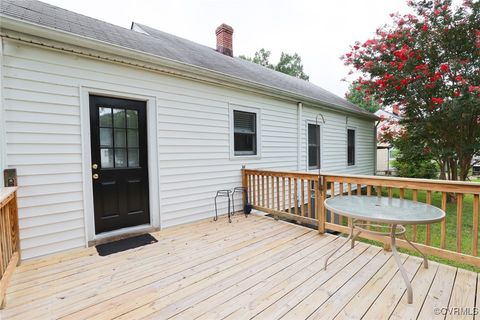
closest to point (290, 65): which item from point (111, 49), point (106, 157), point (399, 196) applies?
point (399, 196)

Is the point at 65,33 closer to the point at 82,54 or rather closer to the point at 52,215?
the point at 82,54

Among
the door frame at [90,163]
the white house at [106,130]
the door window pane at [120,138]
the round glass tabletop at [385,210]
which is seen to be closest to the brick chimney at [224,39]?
the white house at [106,130]

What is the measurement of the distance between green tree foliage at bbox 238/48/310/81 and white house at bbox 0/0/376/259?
22.1m

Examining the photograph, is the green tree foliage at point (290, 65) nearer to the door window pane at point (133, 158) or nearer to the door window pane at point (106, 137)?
the door window pane at point (133, 158)

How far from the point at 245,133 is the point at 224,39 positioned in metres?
4.49

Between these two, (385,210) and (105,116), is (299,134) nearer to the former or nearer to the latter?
(385,210)

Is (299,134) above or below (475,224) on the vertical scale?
above

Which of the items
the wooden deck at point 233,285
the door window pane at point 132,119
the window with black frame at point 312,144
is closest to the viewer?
the wooden deck at point 233,285

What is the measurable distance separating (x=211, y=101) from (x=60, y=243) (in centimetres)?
316

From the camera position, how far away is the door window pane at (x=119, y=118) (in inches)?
129

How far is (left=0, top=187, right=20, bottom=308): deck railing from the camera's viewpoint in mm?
1851

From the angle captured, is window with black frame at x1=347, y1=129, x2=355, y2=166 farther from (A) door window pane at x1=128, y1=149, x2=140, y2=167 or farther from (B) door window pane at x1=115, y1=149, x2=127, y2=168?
(B) door window pane at x1=115, y1=149, x2=127, y2=168

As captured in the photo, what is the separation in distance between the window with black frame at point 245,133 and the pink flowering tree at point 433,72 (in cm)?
427

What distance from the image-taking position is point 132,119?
3451mm
